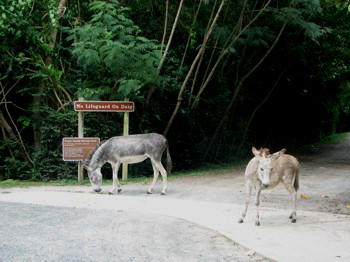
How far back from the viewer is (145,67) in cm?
1645

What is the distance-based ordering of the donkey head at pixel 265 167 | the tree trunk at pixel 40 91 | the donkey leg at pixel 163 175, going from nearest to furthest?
the donkey head at pixel 265 167 → the donkey leg at pixel 163 175 → the tree trunk at pixel 40 91

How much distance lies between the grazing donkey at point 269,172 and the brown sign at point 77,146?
7099 mm

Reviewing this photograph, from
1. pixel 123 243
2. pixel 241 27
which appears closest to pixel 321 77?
pixel 241 27

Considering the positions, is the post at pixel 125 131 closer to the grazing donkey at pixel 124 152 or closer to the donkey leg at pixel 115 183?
the grazing donkey at pixel 124 152

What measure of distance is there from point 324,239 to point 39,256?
4560 millimetres

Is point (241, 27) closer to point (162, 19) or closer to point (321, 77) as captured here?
point (162, 19)

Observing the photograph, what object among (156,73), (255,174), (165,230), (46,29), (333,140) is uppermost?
(46,29)

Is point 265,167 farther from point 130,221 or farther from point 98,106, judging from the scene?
point 98,106

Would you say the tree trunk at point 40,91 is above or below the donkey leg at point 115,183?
above

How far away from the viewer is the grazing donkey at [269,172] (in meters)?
9.12

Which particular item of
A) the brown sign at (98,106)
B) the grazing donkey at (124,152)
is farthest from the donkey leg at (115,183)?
the brown sign at (98,106)

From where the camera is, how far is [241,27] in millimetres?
20844

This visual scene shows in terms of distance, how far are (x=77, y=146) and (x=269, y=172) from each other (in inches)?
323

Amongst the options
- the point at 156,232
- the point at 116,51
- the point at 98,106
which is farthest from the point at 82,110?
the point at 156,232
